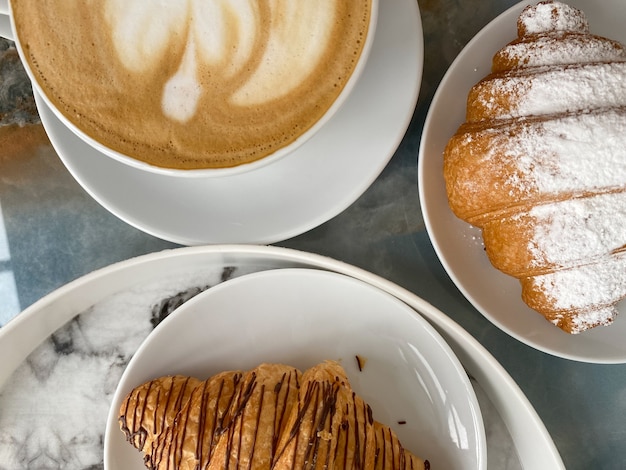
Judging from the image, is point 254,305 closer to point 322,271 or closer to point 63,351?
point 322,271

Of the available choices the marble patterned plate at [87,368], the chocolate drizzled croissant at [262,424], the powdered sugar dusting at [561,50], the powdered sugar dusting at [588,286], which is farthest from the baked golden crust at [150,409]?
the powdered sugar dusting at [561,50]

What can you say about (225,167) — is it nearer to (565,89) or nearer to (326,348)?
(326,348)

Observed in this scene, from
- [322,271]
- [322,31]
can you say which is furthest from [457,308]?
[322,31]

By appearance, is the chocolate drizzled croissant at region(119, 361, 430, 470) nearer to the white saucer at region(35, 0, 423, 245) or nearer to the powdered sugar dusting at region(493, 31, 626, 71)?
the white saucer at region(35, 0, 423, 245)

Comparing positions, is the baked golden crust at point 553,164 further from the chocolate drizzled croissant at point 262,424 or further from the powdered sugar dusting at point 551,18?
the chocolate drizzled croissant at point 262,424

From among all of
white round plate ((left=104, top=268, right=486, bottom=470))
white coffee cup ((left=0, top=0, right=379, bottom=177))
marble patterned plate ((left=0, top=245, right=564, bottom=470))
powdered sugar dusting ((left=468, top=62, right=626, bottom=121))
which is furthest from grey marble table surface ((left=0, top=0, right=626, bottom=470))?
white coffee cup ((left=0, top=0, right=379, bottom=177))
